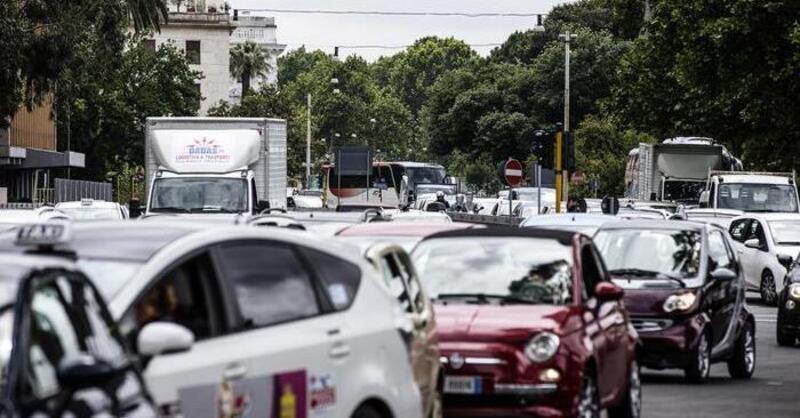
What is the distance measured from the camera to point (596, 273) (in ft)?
50.0

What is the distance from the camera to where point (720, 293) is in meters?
21.0

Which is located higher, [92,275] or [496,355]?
[92,275]

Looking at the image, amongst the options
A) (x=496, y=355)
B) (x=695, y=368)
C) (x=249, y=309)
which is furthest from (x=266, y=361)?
(x=695, y=368)

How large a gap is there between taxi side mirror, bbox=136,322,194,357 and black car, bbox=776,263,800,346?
1831 centimetres

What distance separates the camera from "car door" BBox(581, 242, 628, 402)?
14523 millimetres

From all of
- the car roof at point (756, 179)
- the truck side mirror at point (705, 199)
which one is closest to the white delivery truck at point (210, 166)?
the truck side mirror at point (705, 199)

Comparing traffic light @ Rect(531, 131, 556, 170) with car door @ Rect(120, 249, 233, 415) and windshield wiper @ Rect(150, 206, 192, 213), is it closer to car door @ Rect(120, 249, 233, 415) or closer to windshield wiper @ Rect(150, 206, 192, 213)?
windshield wiper @ Rect(150, 206, 192, 213)

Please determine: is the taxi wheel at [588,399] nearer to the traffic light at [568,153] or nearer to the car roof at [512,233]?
the car roof at [512,233]

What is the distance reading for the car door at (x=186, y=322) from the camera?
8305mm

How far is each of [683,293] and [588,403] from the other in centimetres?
647

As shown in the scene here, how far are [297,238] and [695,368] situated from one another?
10.8 meters

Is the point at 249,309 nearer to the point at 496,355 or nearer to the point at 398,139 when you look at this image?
the point at 496,355

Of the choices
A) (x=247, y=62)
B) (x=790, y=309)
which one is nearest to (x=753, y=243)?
(x=790, y=309)

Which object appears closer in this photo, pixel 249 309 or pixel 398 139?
pixel 249 309
